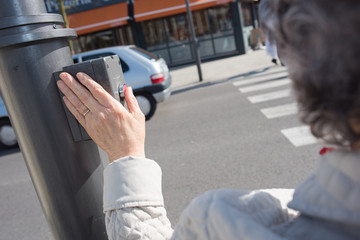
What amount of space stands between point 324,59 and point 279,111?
19.9 ft

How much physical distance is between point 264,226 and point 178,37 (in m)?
16.9

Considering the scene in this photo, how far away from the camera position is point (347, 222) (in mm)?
656

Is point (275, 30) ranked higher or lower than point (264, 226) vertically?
higher

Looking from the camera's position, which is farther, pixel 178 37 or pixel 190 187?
pixel 178 37

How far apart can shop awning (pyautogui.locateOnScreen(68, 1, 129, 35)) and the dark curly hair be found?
51.3 ft

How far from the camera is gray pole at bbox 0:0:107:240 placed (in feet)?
4.03

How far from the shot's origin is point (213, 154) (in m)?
4.89

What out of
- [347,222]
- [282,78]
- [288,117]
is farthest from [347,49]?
[282,78]

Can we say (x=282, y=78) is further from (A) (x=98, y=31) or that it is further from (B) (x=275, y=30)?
(A) (x=98, y=31)

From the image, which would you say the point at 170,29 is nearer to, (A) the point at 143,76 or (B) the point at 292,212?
(A) the point at 143,76

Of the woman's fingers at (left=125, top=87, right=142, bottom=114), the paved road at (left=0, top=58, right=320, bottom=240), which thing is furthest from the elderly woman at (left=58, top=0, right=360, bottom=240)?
the paved road at (left=0, top=58, right=320, bottom=240)

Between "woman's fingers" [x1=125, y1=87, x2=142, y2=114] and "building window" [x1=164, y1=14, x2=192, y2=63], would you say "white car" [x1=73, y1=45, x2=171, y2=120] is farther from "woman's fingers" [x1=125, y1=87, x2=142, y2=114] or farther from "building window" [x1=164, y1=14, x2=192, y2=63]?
"building window" [x1=164, y1=14, x2=192, y2=63]

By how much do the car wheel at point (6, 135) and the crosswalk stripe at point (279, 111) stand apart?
4869mm

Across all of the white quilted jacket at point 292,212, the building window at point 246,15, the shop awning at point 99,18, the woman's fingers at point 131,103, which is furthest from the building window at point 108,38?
the white quilted jacket at point 292,212
